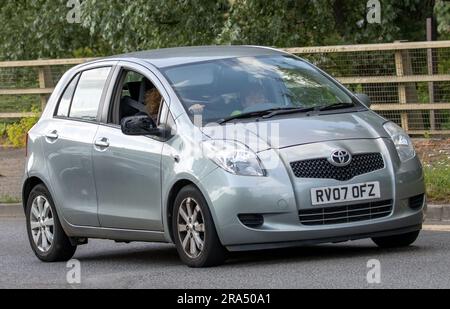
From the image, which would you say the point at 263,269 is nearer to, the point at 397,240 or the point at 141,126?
the point at 397,240

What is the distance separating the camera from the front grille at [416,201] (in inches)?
423

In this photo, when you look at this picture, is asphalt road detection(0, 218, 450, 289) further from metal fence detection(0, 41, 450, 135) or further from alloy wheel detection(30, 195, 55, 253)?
metal fence detection(0, 41, 450, 135)

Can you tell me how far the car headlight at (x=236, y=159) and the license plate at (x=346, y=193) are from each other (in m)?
0.42

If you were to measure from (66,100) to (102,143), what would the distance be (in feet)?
4.14

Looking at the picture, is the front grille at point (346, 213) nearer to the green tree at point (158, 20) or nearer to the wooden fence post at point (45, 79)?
the green tree at point (158, 20)

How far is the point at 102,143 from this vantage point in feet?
37.8

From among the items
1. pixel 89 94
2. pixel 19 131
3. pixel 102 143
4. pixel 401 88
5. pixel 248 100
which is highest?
pixel 248 100

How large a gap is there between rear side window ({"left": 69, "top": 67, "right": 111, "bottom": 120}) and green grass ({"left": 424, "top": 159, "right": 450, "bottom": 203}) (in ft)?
13.1

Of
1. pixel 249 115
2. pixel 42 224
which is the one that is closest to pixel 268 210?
pixel 249 115

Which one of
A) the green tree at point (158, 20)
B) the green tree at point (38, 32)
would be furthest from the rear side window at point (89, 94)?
the green tree at point (38, 32)

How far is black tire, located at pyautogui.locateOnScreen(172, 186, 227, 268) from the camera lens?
1034 centimetres

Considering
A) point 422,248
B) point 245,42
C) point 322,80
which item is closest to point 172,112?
point 322,80

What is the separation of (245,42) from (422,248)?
13.9m

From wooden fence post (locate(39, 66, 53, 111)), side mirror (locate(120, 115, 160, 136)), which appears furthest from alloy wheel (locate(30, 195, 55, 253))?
wooden fence post (locate(39, 66, 53, 111))
